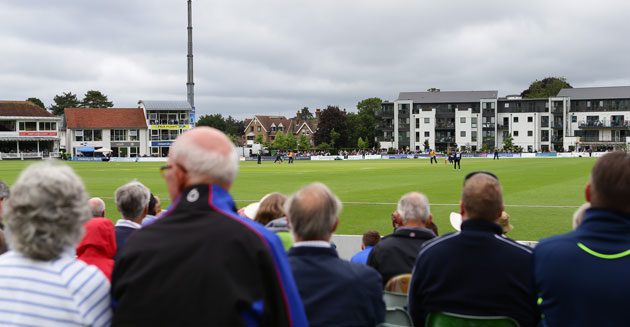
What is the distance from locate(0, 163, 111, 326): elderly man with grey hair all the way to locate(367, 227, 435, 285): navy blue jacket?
257 centimetres

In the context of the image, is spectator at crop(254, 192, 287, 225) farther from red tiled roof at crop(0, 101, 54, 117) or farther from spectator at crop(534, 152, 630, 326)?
red tiled roof at crop(0, 101, 54, 117)

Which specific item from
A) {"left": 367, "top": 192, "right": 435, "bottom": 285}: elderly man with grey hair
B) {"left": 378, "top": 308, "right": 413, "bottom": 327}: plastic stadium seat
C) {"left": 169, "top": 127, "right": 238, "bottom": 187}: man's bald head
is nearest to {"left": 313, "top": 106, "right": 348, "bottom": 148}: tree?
{"left": 367, "top": 192, "right": 435, "bottom": 285}: elderly man with grey hair

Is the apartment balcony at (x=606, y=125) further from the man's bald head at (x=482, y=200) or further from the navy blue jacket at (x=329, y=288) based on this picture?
the navy blue jacket at (x=329, y=288)

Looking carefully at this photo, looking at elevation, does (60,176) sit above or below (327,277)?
above

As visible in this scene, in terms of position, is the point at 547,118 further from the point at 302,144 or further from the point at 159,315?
the point at 159,315

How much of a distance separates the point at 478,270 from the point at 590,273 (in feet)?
2.20

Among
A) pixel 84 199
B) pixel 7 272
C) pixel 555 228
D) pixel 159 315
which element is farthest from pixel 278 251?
pixel 555 228

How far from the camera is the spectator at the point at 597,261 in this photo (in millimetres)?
3219

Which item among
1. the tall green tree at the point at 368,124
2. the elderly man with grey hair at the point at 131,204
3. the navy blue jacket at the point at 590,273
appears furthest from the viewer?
the tall green tree at the point at 368,124

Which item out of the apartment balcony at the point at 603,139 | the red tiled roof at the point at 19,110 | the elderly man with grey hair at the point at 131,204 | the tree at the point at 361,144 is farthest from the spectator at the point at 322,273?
the apartment balcony at the point at 603,139

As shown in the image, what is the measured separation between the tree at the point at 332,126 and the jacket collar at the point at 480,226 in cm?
11605

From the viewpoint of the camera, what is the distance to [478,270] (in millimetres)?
3668

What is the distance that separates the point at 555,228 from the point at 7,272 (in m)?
12.9

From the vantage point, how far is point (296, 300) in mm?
2721
